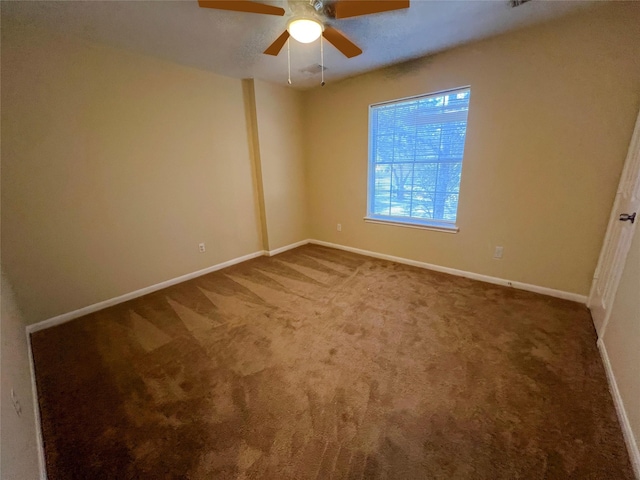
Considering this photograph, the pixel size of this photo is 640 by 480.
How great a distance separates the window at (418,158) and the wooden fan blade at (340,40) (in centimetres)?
123

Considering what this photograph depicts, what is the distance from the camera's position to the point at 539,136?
89.2 inches

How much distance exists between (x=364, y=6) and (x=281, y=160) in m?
2.46

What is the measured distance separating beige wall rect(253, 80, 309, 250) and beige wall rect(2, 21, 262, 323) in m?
0.36

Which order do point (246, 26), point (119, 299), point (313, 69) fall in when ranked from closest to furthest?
point (246, 26), point (119, 299), point (313, 69)

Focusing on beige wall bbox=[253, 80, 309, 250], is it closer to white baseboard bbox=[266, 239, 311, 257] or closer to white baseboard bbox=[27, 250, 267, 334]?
white baseboard bbox=[266, 239, 311, 257]

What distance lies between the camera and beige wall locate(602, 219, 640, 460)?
1.22 meters

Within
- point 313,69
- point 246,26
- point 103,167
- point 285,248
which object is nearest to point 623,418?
point 246,26

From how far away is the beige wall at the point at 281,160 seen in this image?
3.49 meters

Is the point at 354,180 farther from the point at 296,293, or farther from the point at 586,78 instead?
the point at 586,78

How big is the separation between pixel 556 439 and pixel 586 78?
2.59m

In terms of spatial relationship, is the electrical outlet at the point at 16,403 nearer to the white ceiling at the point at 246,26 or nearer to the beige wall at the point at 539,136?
the white ceiling at the point at 246,26

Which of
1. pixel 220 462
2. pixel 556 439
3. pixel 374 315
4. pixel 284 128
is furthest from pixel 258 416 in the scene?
pixel 284 128

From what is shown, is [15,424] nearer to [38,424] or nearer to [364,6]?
[38,424]

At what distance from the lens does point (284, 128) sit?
12.3 ft
